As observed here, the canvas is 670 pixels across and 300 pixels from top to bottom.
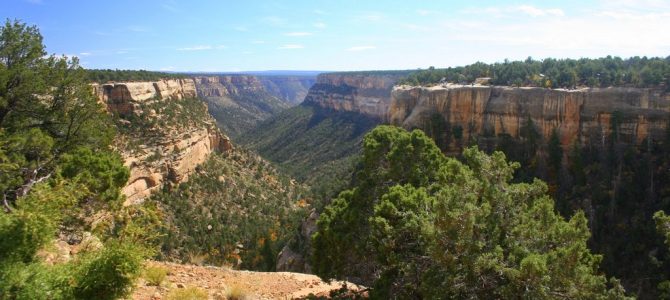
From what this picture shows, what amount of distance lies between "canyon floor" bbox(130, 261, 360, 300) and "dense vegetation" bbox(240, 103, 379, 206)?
49.8 metres

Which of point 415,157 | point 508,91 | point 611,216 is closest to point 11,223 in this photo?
point 415,157

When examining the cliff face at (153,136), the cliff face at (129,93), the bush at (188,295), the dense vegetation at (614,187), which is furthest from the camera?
the cliff face at (129,93)

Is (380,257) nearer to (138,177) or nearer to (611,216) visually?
(611,216)

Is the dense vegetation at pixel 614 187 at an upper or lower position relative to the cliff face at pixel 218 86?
lower

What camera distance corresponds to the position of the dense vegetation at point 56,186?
339 inches

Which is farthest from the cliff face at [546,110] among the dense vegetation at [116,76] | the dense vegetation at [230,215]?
the dense vegetation at [116,76]

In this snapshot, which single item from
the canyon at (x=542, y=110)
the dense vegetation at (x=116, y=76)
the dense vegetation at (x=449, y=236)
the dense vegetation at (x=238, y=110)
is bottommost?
the dense vegetation at (x=238, y=110)

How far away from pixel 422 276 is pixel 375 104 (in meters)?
108

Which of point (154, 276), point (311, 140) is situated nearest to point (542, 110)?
point (154, 276)

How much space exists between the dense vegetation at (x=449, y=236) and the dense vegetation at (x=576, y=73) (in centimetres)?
2951

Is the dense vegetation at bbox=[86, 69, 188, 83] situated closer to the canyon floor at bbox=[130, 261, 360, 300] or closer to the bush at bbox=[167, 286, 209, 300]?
the canyon floor at bbox=[130, 261, 360, 300]

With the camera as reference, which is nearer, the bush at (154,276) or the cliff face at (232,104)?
the bush at (154,276)

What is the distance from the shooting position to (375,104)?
391 feet

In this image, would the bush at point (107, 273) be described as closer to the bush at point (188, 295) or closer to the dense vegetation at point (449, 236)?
the bush at point (188, 295)
